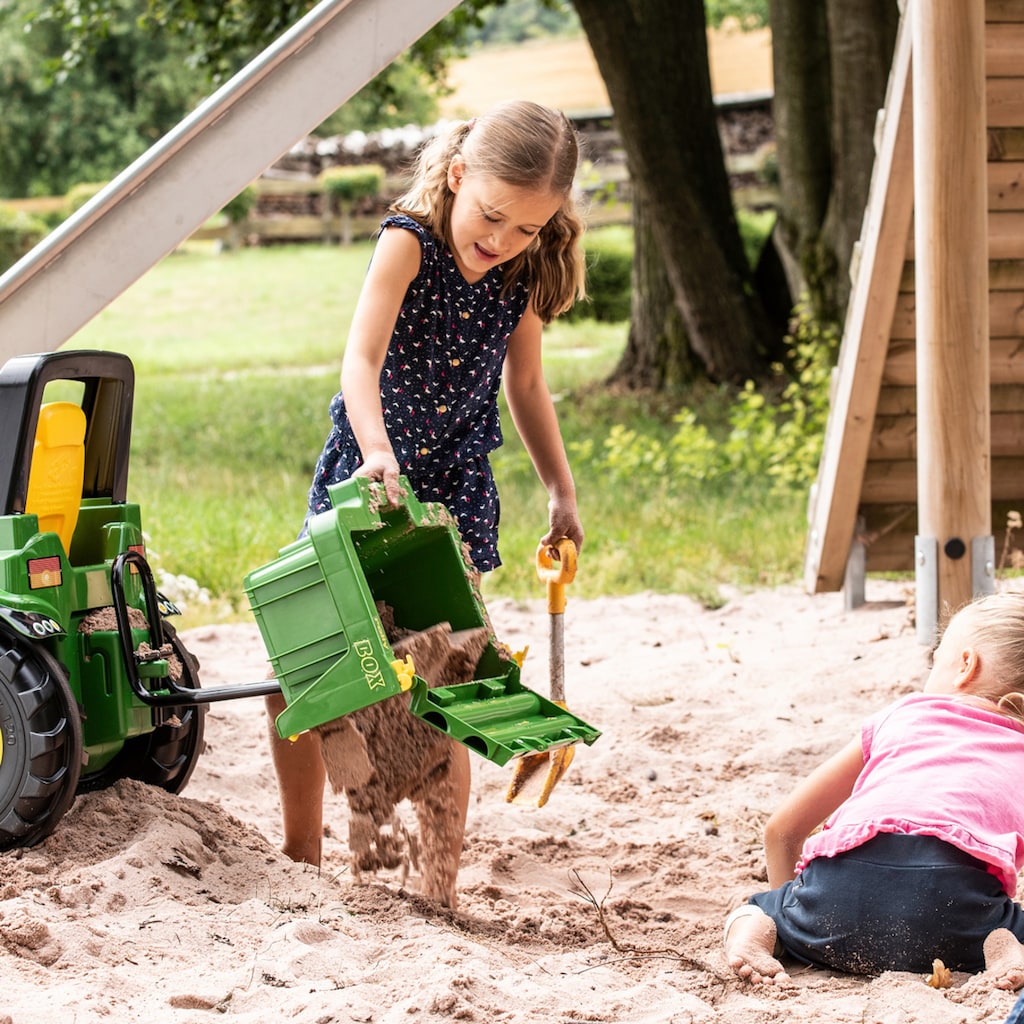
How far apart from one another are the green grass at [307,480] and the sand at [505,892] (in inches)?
48.0

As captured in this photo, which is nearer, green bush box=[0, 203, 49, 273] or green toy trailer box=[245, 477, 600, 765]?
green toy trailer box=[245, 477, 600, 765]

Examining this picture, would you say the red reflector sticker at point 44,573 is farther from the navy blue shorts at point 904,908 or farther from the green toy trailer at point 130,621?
the navy blue shorts at point 904,908

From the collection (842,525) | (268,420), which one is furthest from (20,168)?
(842,525)

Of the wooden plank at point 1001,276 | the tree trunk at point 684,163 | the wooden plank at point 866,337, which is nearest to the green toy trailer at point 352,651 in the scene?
the wooden plank at point 866,337

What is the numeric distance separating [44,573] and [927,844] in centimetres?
156

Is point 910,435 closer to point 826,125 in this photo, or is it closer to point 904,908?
point 904,908

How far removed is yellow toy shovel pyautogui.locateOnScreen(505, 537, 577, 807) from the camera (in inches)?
93.7

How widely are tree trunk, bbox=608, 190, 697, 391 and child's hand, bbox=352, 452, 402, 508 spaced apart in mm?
7951

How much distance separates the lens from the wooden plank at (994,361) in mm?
4098

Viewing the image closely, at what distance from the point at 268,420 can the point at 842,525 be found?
6.13 meters

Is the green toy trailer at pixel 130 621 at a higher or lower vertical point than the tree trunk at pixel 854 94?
lower

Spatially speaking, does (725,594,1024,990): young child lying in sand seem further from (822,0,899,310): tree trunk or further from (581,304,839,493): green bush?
(822,0,899,310): tree trunk

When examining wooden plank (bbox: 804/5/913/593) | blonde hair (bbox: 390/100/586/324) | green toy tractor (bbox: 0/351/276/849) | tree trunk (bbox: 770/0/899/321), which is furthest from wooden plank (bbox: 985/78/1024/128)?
tree trunk (bbox: 770/0/899/321)

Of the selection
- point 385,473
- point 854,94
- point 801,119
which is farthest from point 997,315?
point 801,119
